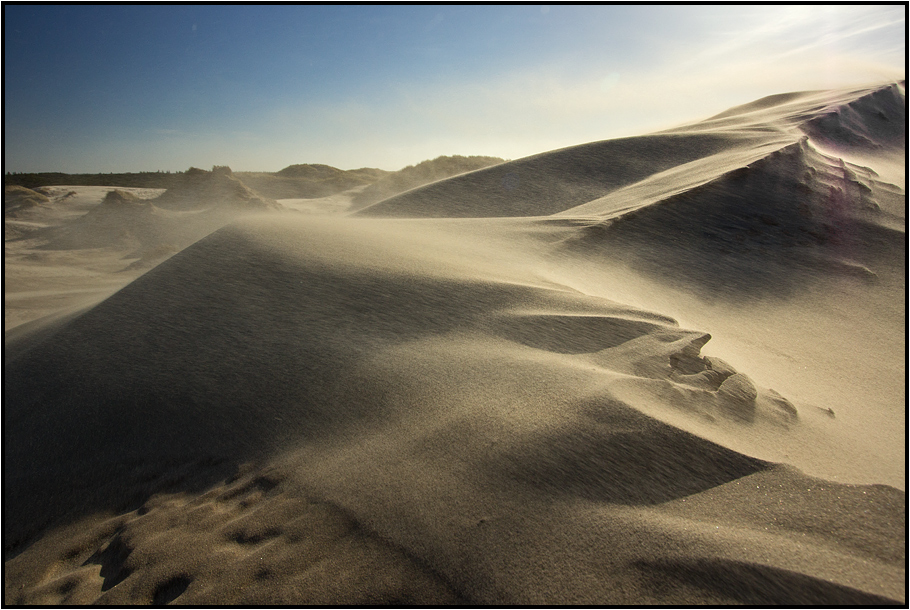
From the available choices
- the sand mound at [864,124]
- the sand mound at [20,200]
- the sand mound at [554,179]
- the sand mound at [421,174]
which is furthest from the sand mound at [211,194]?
the sand mound at [864,124]

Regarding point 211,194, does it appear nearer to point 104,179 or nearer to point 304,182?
point 304,182

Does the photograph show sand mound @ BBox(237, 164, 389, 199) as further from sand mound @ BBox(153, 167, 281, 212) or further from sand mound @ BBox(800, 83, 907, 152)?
sand mound @ BBox(800, 83, 907, 152)

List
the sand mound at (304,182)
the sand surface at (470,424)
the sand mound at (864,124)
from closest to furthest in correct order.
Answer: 1. the sand surface at (470,424)
2. the sand mound at (864,124)
3. the sand mound at (304,182)

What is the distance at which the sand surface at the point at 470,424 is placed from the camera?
121cm

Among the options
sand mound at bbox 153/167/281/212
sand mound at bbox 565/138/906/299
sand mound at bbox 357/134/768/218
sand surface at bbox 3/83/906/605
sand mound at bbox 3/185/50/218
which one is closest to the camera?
sand surface at bbox 3/83/906/605

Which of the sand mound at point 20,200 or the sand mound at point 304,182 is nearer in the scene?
the sand mound at point 20,200

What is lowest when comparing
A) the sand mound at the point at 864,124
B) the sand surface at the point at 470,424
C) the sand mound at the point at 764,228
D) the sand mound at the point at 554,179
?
the sand surface at the point at 470,424

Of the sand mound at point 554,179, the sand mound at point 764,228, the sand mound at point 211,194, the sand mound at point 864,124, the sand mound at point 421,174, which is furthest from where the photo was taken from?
the sand mound at point 421,174

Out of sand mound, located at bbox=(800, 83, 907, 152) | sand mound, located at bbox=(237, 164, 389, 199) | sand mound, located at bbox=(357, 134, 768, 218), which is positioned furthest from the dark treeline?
sand mound, located at bbox=(800, 83, 907, 152)

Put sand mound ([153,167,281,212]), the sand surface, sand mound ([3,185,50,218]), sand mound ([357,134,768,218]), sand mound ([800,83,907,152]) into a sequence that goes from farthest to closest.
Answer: sand mound ([153,167,281,212]) < sand mound ([3,185,50,218]) < sand mound ([800,83,907,152]) < sand mound ([357,134,768,218]) < the sand surface

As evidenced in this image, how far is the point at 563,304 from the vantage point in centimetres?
250

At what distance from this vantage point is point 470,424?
166 cm

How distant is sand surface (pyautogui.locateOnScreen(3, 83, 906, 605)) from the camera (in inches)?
47.6

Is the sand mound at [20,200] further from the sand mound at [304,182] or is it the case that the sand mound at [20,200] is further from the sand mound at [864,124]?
the sand mound at [864,124]
